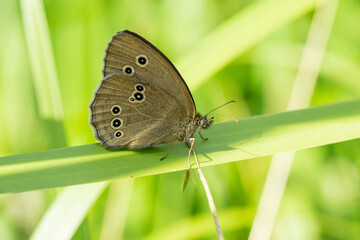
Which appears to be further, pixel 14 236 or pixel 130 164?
pixel 14 236

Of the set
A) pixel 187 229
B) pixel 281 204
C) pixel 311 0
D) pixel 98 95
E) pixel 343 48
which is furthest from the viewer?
pixel 343 48

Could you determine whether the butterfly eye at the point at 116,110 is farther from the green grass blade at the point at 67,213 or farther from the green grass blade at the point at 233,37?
the green grass blade at the point at 233,37

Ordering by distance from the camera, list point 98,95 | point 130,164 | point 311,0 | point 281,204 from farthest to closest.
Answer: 1. point 311,0
2. point 281,204
3. point 98,95
4. point 130,164

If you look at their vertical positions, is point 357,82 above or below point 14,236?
above

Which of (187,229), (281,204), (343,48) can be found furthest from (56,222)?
(343,48)

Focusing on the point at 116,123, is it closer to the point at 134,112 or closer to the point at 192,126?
the point at 134,112

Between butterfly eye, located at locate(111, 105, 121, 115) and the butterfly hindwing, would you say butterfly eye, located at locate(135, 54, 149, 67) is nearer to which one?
the butterfly hindwing

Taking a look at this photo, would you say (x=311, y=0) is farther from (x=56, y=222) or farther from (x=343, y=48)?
(x=56, y=222)

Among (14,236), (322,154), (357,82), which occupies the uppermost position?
(357,82)
